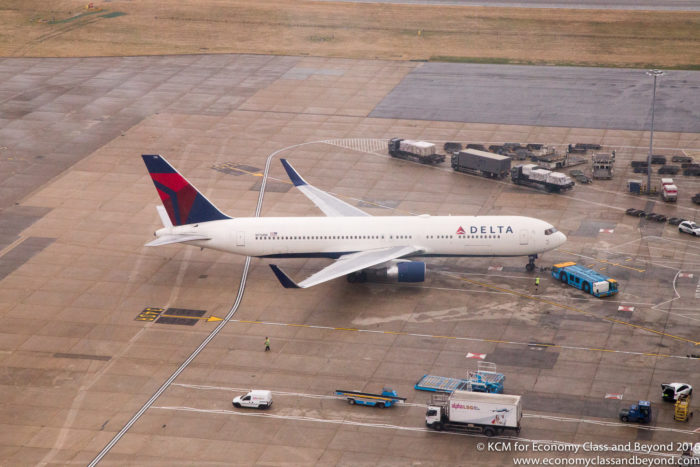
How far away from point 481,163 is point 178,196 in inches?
1507

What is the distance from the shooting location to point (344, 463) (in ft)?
189

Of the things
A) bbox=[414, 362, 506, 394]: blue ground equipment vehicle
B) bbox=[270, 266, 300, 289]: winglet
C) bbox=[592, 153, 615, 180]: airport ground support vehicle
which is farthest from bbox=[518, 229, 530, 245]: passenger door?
bbox=[592, 153, 615, 180]: airport ground support vehicle

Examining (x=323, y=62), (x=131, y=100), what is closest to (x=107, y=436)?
(x=131, y=100)

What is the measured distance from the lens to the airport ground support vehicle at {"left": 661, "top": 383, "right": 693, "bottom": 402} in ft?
203

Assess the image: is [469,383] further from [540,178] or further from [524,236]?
[540,178]

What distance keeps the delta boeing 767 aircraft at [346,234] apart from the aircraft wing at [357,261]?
0.15 metres

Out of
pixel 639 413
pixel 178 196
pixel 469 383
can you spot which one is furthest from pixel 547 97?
pixel 639 413

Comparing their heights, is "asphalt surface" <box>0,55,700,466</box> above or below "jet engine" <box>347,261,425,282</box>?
below

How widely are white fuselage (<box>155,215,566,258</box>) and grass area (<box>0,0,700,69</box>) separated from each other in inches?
2857

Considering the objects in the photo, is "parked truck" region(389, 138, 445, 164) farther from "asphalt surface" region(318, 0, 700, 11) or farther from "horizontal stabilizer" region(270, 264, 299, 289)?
"asphalt surface" region(318, 0, 700, 11)

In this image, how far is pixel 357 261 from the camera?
7938cm

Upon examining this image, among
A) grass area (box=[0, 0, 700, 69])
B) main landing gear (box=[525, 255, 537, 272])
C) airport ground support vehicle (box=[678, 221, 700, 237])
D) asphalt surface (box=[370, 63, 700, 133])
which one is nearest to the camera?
main landing gear (box=[525, 255, 537, 272])

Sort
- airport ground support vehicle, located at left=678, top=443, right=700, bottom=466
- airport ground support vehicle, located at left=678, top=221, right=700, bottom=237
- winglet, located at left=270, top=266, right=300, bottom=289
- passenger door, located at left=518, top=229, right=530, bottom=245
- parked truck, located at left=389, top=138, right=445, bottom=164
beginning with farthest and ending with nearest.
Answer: parked truck, located at left=389, top=138, right=445, bottom=164, airport ground support vehicle, located at left=678, top=221, right=700, bottom=237, passenger door, located at left=518, top=229, right=530, bottom=245, winglet, located at left=270, top=266, right=300, bottom=289, airport ground support vehicle, located at left=678, top=443, right=700, bottom=466

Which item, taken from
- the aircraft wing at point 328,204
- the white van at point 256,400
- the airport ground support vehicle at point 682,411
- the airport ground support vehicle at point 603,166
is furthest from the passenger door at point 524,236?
the white van at point 256,400
